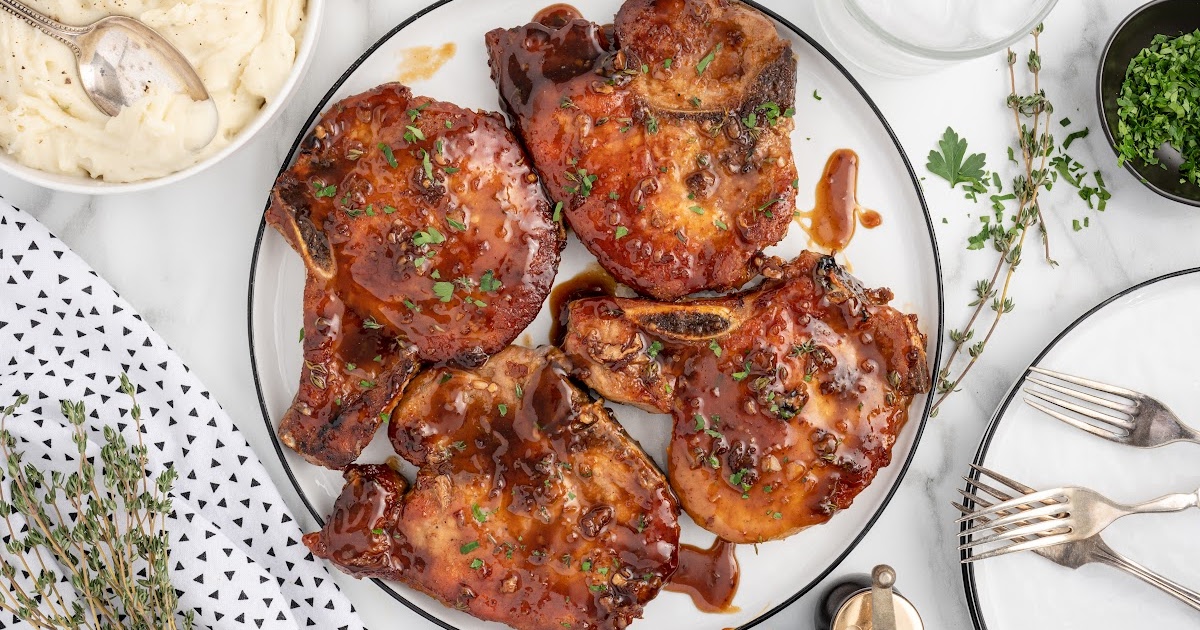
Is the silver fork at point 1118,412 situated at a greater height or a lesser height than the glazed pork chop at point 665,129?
lesser

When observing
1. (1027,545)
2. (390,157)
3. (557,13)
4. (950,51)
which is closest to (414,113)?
(390,157)

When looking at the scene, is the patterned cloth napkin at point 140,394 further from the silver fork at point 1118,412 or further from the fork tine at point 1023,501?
the silver fork at point 1118,412

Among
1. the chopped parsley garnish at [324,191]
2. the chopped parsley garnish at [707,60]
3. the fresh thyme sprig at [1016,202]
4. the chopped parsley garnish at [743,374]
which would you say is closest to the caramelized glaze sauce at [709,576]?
the chopped parsley garnish at [743,374]

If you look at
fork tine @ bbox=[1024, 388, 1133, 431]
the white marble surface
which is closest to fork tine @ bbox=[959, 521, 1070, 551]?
the white marble surface

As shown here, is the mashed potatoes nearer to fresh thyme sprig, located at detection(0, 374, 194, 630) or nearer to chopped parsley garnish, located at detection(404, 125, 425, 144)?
chopped parsley garnish, located at detection(404, 125, 425, 144)

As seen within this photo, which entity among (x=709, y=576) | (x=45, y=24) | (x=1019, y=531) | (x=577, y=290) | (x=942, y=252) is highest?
(x=45, y=24)

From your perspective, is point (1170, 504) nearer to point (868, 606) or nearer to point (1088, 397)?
point (1088, 397)
